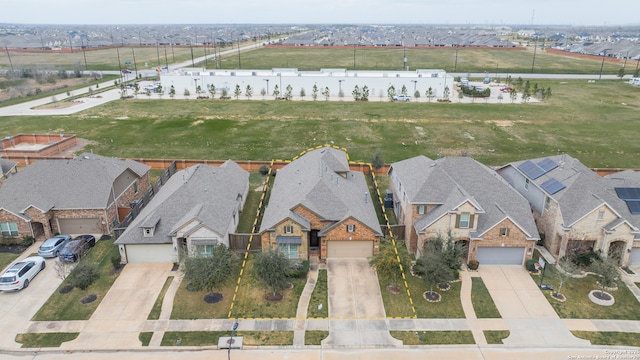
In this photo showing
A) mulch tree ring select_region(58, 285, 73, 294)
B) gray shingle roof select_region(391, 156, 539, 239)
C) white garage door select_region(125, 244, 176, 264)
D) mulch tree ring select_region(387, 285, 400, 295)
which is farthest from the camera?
white garage door select_region(125, 244, 176, 264)

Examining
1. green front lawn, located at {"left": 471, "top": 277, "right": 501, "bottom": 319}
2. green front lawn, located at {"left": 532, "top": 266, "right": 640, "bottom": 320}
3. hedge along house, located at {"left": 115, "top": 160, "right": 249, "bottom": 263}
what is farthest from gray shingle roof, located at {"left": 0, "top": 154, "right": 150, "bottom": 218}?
green front lawn, located at {"left": 532, "top": 266, "right": 640, "bottom": 320}

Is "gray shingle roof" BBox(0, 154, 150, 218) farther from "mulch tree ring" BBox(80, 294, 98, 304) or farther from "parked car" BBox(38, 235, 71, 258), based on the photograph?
"mulch tree ring" BBox(80, 294, 98, 304)

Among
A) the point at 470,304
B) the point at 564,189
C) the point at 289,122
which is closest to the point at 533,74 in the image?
the point at 289,122

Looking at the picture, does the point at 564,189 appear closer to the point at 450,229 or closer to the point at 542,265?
the point at 542,265

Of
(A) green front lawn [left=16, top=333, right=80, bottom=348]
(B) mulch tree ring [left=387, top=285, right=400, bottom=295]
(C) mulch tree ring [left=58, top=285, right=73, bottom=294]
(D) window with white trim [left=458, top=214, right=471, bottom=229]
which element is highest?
(D) window with white trim [left=458, top=214, right=471, bottom=229]

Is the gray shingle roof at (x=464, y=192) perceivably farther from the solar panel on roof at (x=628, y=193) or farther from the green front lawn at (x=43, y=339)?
the green front lawn at (x=43, y=339)

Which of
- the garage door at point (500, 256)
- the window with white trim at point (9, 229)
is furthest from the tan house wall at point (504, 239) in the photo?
the window with white trim at point (9, 229)
